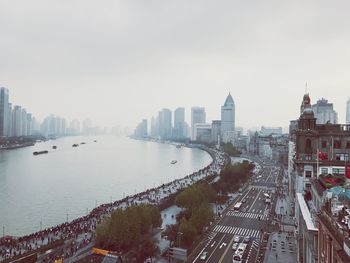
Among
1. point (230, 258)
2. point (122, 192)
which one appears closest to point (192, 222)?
point (230, 258)

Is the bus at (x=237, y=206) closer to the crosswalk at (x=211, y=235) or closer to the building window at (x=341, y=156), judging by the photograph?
the crosswalk at (x=211, y=235)

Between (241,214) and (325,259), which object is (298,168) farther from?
(325,259)

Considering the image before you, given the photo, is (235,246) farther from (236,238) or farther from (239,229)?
(239,229)

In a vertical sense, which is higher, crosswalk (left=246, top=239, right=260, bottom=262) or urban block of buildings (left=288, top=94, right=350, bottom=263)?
urban block of buildings (left=288, top=94, right=350, bottom=263)

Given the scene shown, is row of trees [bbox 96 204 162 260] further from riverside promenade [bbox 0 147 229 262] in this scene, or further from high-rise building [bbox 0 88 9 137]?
high-rise building [bbox 0 88 9 137]

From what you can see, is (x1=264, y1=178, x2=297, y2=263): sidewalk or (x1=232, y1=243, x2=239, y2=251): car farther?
(x1=232, y1=243, x2=239, y2=251): car

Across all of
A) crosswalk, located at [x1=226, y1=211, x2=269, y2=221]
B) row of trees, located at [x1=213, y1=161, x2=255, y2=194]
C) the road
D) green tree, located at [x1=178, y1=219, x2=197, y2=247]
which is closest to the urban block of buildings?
the road
